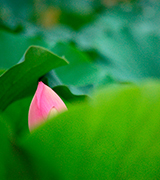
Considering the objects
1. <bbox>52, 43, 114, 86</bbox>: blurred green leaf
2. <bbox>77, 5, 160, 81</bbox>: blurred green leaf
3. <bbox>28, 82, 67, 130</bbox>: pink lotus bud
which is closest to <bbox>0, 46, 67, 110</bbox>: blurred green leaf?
<bbox>28, 82, 67, 130</bbox>: pink lotus bud

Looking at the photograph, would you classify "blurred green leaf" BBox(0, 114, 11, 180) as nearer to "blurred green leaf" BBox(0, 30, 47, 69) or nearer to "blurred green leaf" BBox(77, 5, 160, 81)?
"blurred green leaf" BBox(0, 30, 47, 69)

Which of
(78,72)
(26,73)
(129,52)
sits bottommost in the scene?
(26,73)

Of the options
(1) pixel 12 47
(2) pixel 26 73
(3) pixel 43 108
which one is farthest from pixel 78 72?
(3) pixel 43 108

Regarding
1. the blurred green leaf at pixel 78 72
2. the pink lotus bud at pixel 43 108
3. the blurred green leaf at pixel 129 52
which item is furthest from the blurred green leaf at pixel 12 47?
the pink lotus bud at pixel 43 108

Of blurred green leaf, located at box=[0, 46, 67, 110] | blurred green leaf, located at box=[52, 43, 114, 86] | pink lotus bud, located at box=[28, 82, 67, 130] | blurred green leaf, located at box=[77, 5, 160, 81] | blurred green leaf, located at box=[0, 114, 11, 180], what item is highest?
blurred green leaf, located at box=[77, 5, 160, 81]

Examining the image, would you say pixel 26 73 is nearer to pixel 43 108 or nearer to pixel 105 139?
pixel 43 108

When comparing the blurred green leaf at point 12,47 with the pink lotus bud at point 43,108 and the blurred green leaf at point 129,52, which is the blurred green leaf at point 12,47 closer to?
the blurred green leaf at point 129,52
